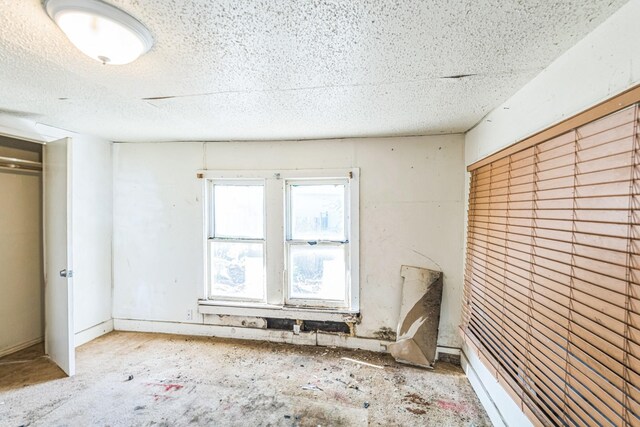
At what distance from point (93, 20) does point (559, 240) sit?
2154 mm

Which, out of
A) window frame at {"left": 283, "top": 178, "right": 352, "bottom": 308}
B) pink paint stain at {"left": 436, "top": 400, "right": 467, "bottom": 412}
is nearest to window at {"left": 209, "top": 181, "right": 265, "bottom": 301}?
window frame at {"left": 283, "top": 178, "right": 352, "bottom": 308}

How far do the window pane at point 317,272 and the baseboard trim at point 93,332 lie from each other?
220cm

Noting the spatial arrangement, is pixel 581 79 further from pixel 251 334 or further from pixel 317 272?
pixel 251 334

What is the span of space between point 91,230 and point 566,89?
4159 millimetres

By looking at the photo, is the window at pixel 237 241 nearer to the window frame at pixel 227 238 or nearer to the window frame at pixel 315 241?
the window frame at pixel 227 238

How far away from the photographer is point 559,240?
53.2 inches

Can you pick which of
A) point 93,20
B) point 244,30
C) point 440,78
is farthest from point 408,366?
point 93,20

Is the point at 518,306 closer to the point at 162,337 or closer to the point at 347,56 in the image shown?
the point at 347,56

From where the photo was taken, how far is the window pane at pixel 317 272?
312cm

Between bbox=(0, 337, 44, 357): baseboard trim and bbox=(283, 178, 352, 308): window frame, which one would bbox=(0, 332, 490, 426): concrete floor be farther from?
bbox=(283, 178, 352, 308): window frame

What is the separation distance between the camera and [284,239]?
3.15 m

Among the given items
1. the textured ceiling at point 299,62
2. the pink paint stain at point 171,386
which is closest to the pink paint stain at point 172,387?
the pink paint stain at point 171,386

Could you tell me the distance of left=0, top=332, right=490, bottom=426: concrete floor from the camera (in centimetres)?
202

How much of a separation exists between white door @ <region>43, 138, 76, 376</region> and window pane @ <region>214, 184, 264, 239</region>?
1306mm
